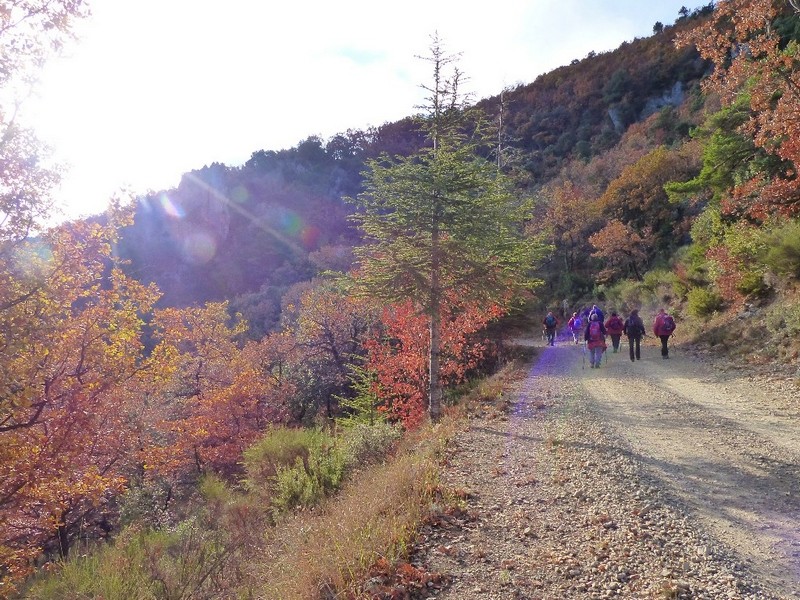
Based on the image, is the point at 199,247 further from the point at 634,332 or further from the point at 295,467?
the point at 634,332

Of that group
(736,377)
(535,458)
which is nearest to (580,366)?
(736,377)

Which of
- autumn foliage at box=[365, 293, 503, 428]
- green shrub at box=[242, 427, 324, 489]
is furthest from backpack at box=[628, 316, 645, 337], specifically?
green shrub at box=[242, 427, 324, 489]

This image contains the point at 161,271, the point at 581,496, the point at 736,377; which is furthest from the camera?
the point at 161,271

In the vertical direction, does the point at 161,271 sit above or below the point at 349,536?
above

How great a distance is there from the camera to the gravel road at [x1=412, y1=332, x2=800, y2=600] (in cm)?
377

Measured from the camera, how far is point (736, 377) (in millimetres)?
10352

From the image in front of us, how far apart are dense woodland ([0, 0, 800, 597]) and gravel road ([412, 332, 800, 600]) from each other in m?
3.22

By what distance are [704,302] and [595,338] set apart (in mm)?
5751

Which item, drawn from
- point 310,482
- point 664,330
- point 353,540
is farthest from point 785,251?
point 353,540

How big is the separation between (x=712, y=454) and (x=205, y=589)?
21.9ft

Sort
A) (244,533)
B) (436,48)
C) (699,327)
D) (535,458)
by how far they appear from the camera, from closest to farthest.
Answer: (535,458) < (244,533) < (436,48) < (699,327)

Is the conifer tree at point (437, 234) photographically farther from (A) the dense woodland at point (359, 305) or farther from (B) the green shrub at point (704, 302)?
(B) the green shrub at point (704, 302)

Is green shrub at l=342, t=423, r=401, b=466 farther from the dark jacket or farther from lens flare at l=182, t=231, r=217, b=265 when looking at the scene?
lens flare at l=182, t=231, r=217, b=265

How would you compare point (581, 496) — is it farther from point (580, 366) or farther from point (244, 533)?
point (580, 366)
